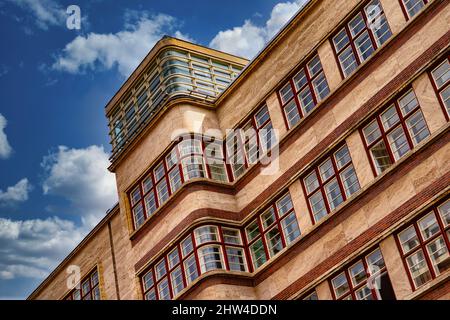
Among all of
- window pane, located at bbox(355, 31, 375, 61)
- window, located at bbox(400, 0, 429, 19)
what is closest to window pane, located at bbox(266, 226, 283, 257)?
window pane, located at bbox(355, 31, 375, 61)

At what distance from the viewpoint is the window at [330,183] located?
23781 millimetres

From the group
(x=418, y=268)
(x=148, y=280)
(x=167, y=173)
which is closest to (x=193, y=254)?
(x=148, y=280)

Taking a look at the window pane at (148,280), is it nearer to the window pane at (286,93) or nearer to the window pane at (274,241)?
the window pane at (274,241)

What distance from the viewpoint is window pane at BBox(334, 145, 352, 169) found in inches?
949

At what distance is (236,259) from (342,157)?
6.11 metres

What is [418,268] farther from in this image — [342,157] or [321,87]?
[321,87]

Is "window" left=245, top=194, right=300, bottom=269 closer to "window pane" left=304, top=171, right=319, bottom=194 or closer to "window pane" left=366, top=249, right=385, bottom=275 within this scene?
"window pane" left=304, top=171, right=319, bottom=194

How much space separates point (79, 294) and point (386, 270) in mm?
20297

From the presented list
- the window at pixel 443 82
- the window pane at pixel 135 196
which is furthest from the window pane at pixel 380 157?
the window pane at pixel 135 196

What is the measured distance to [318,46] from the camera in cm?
2617

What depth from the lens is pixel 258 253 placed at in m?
26.9

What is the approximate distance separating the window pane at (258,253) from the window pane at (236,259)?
0.45m
